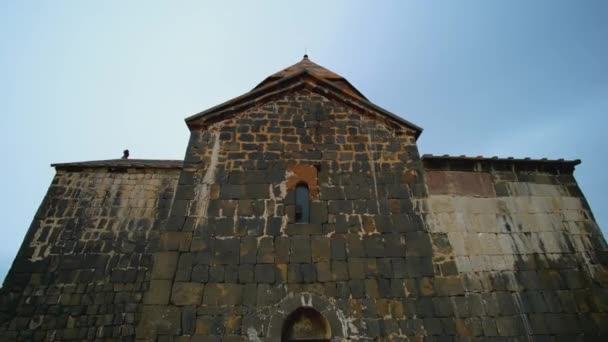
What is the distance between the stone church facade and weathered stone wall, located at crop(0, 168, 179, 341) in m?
0.03

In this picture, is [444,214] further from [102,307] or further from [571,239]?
[102,307]

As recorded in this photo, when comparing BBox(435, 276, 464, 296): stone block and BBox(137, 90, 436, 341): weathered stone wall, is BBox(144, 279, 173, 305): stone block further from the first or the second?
BBox(435, 276, 464, 296): stone block

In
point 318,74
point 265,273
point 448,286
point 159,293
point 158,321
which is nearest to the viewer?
point 158,321

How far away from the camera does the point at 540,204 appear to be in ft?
21.9

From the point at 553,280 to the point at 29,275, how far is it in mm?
10974

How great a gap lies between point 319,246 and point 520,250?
4005mm

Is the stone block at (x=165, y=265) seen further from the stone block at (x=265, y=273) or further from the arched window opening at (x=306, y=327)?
the arched window opening at (x=306, y=327)

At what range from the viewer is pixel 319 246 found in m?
5.27

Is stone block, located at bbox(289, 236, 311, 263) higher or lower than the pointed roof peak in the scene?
lower

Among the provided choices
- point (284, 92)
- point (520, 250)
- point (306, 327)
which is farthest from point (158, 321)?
point (520, 250)

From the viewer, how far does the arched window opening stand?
473 centimetres

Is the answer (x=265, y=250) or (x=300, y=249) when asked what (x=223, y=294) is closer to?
(x=265, y=250)

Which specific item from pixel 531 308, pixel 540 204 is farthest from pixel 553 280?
pixel 540 204

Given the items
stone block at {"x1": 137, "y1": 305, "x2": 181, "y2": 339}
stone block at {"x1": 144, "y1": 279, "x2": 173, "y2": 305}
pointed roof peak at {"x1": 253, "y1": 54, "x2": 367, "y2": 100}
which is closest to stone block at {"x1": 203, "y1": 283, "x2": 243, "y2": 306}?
stone block at {"x1": 137, "y1": 305, "x2": 181, "y2": 339}
